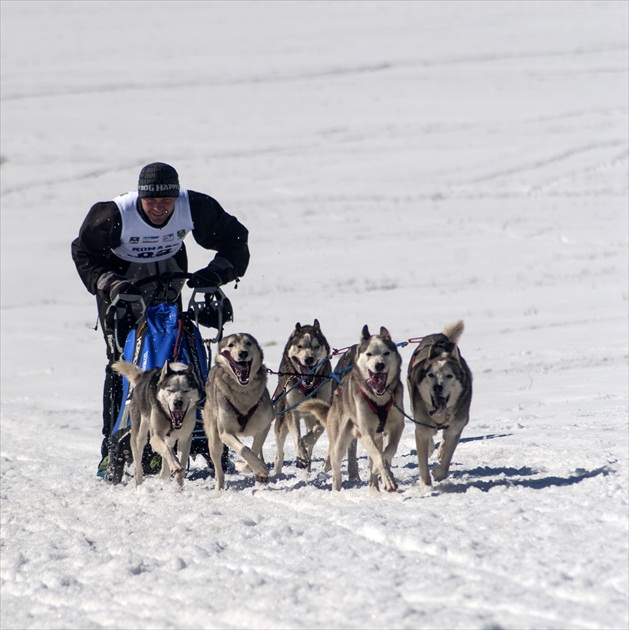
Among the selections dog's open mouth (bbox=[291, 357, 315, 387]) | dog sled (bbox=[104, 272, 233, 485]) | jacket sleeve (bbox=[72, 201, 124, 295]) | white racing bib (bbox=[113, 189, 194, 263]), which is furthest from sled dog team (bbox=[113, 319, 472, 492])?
white racing bib (bbox=[113, 189, 194, 263])

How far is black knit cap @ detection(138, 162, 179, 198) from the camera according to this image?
5410 millimetres

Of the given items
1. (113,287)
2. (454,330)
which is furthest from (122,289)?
(454,330)

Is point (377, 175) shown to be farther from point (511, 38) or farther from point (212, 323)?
point (212, 323)

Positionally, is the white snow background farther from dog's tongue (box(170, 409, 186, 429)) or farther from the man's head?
the man's head

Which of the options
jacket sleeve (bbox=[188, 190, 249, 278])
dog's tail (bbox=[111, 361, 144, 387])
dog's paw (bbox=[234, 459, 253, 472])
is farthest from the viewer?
jacket sleeve (bbox=[188, 190, 249, 278])

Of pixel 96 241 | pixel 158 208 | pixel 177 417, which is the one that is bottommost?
pixel 177 417

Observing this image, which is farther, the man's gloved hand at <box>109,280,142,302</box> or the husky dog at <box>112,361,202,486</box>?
the man's gloved hand at <box>109,280,142,302</box>

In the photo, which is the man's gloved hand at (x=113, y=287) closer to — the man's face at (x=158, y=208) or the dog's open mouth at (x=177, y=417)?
the man's face at (x=158, y=208)

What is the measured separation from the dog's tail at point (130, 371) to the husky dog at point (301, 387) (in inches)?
32.5

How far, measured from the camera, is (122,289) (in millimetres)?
5379

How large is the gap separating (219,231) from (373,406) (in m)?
1.69

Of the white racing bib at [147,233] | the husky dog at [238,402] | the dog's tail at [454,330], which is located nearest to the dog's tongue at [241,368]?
the husky dog at [238,402]

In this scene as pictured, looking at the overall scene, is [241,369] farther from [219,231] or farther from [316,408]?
[219,231]

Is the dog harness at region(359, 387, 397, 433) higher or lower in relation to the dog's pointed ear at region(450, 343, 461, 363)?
lower
